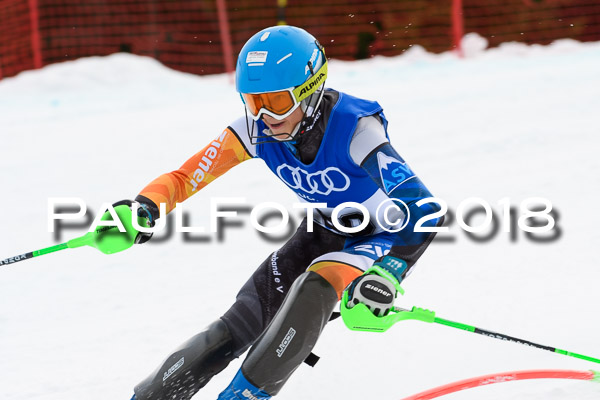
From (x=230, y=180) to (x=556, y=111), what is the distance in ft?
11.8

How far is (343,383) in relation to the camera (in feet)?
11.2

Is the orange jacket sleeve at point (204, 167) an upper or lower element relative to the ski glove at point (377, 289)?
upper

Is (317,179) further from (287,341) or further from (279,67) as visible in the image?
(287,341)

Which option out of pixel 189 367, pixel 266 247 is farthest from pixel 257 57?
pixel 266 247

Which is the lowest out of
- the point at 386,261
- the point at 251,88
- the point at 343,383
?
the point at 343,383

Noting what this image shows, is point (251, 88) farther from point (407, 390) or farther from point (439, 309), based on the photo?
point (439, 309)

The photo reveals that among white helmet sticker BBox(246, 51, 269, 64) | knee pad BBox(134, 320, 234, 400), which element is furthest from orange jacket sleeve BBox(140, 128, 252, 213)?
knee pad BBox(134, 320, 234, 400)

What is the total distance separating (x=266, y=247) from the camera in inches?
201

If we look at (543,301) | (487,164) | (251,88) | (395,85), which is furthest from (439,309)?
(395,85)

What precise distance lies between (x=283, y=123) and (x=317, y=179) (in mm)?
277

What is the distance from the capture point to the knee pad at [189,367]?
9.18 ft

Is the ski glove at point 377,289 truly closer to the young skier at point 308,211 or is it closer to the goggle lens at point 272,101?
the young skier at point 308,211

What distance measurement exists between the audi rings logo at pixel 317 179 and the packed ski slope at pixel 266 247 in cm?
94

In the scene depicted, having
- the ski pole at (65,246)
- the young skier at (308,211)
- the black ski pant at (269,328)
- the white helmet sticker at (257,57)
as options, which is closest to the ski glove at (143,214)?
the young skier at (308,211)
